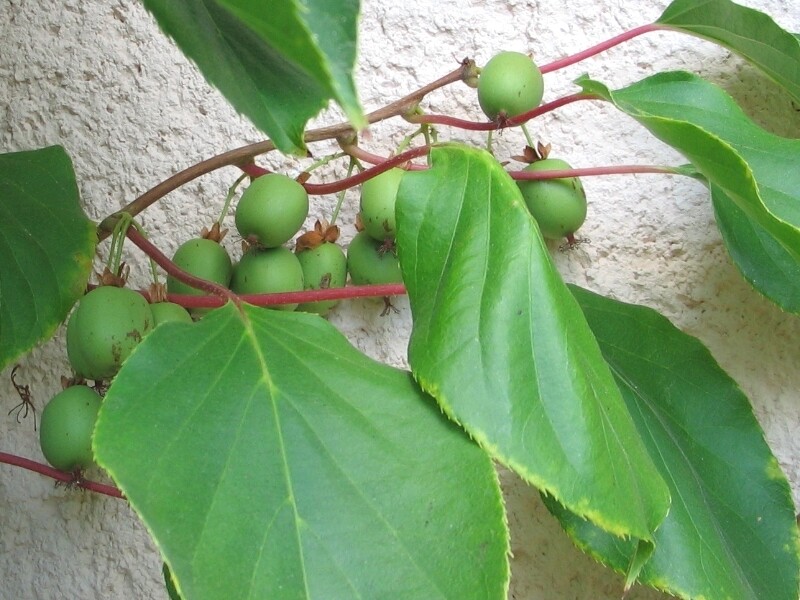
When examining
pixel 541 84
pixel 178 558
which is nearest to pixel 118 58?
pixel 541 84

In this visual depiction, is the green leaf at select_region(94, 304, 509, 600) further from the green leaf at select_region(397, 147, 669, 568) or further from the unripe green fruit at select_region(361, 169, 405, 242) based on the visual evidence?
the unripe green fruit at select_region(361, 169, 405, 242)

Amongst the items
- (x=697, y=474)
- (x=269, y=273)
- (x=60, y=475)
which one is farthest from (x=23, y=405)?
(x=697, y=474)

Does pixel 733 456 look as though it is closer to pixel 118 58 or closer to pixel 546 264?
pixel 546 264

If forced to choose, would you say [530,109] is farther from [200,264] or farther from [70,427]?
[70,427]

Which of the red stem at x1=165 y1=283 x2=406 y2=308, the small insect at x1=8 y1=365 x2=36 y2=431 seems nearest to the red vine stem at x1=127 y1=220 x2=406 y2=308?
the red stem at x1=165 y1=283 x2=406 y2=308

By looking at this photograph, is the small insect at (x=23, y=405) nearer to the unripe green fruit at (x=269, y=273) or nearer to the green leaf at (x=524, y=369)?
the unripe green fruit at (x=269, y=273)

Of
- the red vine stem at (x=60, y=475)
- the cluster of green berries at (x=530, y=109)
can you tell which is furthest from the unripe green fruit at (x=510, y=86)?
the red vine stem at (x=60, y=475)
